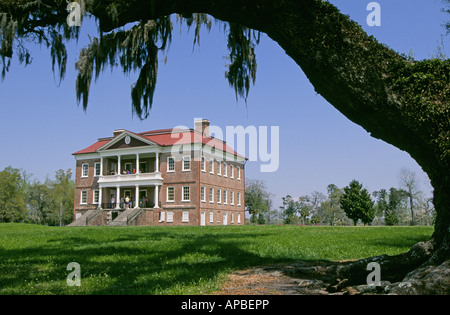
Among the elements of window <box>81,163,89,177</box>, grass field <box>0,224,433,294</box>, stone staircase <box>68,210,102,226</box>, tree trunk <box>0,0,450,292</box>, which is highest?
window <box>81,163,89,177</box>

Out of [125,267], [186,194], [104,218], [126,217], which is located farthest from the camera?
[104,218]

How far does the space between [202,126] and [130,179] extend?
1015 centimetres

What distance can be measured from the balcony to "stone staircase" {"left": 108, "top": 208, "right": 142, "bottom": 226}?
136 inches

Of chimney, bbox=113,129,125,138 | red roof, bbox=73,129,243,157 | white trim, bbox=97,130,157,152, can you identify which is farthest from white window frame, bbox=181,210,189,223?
chimney, bbox=113,129,125,138

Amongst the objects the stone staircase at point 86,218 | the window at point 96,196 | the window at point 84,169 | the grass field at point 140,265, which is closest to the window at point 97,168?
the window at point 84,169

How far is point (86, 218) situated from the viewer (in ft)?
127

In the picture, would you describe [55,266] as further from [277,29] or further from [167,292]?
[277,29]

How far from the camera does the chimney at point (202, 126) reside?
43.4 m

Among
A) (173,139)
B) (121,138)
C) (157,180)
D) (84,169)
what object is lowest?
(157,180)

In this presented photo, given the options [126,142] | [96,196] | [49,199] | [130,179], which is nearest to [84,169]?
[96,196]

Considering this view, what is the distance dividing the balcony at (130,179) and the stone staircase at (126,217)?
346cm

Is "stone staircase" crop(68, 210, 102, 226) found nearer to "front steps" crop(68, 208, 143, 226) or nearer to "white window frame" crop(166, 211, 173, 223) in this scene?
"front steps" crop(68, 208, 143, 226)

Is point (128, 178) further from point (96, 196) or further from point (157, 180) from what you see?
point (96, 196)

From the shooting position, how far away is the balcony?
133 ft
